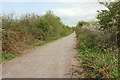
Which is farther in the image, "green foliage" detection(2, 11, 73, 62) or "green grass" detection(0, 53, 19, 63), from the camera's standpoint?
"green foliage" detection(2, 11, 73, 62)

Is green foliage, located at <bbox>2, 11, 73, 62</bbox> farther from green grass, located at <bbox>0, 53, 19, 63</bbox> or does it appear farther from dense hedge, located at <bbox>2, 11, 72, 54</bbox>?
green grass, located at <bbox>0, 53, 19, 63</bbox>

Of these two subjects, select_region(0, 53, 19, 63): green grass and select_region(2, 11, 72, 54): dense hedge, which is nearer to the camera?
select_region(0, 53, 19, 63): green grass

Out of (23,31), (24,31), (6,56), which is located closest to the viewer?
(6,56)

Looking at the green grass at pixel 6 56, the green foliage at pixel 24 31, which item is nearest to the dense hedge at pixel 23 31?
the green foliage at pixel 24 31

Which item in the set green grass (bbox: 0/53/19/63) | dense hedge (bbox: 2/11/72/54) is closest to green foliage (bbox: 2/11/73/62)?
dense hedge (bbox: 2/11/72/54)

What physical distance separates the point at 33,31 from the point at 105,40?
15.0 meters

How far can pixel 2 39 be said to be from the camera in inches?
561

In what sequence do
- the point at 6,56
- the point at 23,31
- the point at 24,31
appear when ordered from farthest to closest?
the point at 24,31, the point at 23,31, the point at 6,56

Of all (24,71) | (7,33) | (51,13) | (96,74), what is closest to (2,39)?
(7,33)

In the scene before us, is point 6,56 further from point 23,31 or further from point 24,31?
point 24,31

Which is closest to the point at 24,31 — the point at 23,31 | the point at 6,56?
the point at 23,31

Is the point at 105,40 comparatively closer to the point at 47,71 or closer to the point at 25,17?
the point at 47,71

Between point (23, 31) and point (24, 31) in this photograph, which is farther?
point (24, 31)

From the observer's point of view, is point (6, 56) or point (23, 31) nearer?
point (6, 56)
